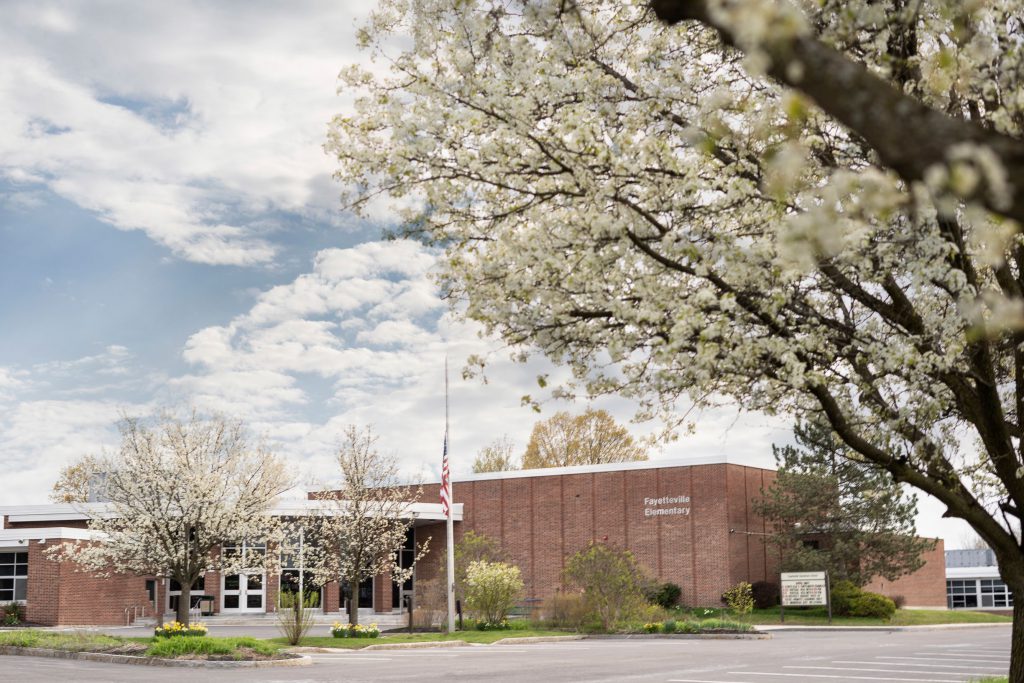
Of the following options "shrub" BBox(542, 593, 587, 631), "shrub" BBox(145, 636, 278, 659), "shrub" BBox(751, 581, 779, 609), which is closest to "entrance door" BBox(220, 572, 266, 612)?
"shrub" BBox(542, 593, 587, 631)

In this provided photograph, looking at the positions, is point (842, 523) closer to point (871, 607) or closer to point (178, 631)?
point (871, 607)

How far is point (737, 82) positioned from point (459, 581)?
32.1m

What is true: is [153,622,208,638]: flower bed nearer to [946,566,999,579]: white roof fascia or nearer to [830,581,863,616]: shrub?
[830,581,863,616]: shrub

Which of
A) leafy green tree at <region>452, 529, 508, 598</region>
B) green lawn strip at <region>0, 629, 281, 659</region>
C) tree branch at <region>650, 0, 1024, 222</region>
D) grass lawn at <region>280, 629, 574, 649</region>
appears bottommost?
grass lawn at <region>280, 629, 574, 649</region>

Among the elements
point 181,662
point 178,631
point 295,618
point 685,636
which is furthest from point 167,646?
point 685,636

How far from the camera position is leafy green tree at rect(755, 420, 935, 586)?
1768 inches

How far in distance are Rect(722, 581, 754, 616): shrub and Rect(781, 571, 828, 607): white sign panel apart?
1523 mm

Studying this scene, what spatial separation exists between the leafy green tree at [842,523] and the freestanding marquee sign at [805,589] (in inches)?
81.7

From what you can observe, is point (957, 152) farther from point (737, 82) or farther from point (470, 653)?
point (470, 653)

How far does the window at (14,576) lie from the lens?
142ft

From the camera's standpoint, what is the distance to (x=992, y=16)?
834 centimetres

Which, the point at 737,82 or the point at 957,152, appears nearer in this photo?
the point at 957,152

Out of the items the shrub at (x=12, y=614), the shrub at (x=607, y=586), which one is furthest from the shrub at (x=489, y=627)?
the shrub at (x=12, y=614)

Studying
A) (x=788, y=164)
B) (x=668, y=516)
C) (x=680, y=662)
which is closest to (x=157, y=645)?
(x=680, y=662)
